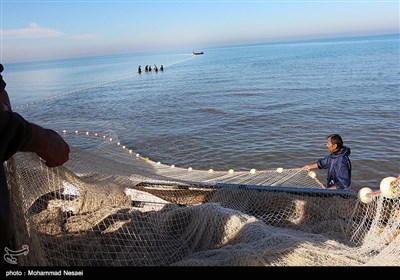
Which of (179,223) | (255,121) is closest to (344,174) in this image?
(179,223)

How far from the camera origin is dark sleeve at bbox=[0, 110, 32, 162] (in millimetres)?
1345

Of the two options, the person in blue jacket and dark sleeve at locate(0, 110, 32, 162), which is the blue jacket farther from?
dark sleeve at locate(0, 110, 32, 162)

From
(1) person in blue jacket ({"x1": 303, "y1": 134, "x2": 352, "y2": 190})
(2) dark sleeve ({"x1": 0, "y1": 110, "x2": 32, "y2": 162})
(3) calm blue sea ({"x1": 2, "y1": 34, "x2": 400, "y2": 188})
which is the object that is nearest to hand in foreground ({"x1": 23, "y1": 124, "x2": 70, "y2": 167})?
(2) dark sleeve ({"x1": 0, "y1": 110, "x2": 32, "y2": 162})

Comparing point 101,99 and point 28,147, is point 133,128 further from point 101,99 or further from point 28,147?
point 28,147

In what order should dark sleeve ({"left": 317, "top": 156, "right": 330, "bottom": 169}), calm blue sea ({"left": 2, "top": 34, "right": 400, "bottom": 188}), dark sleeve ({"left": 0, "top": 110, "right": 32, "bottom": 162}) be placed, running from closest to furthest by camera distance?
dark sleeve ({"left": 0, "top": 110, "right": 32, "bottom": 162})
dark sleeve ({"left": 317, "top": 156, "right": 330, "bottom": 169})
calm blue sea ({"left": 2, "top": 34, "right": 400, "bottom": 188})

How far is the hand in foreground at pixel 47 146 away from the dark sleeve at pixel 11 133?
9 cm

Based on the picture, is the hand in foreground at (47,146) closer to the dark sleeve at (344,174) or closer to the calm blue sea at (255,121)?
the dark sleeve at (344,174)

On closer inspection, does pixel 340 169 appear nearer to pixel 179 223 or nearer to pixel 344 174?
pixel 344 174

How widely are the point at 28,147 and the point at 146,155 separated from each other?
9.09 meters

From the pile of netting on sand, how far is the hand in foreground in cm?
35

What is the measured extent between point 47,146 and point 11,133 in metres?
0.32

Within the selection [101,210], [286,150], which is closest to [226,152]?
[286,150]

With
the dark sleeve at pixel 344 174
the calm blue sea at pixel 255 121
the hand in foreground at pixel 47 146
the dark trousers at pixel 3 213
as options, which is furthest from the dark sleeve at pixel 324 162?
the dark trousers at pixel 3 213

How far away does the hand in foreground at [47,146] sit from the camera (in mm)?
1577
